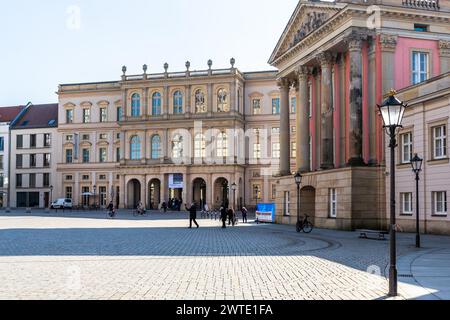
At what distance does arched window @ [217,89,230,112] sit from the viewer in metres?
84.8

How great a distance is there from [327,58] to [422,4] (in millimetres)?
6681

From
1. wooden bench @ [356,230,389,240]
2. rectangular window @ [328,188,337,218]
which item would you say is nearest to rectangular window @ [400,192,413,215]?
wooden bench @ [356,230,389,240]

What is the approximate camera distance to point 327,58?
3903 centimetres

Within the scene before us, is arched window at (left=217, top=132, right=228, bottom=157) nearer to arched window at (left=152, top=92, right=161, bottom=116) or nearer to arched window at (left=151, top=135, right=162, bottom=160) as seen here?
arched window at (left=151, top=135, right=162, bottom=160)

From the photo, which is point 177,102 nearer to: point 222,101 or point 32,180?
point 222,101

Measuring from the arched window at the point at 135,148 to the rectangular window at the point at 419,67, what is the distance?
190ft

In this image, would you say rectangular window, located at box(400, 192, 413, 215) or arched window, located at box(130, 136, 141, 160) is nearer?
rectangular window, located at box(400, 192, 413, 215)

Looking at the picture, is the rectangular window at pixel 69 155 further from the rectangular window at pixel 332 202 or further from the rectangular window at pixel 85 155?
the rectangular window at pixel 332 202

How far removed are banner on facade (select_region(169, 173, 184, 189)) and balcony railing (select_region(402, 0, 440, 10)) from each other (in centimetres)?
5250

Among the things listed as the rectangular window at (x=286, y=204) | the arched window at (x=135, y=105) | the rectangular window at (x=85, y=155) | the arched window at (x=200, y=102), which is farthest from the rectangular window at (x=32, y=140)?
the rectangular window at (x=286, y=204)

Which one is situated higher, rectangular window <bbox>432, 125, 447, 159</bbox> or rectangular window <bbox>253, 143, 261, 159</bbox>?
rectangular window <bbox>253, 143, 261, 159</bbox>

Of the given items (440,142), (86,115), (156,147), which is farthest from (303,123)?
(86,115)

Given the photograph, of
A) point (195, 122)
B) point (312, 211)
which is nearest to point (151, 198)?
point (195, 122)

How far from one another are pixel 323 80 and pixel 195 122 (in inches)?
1863
